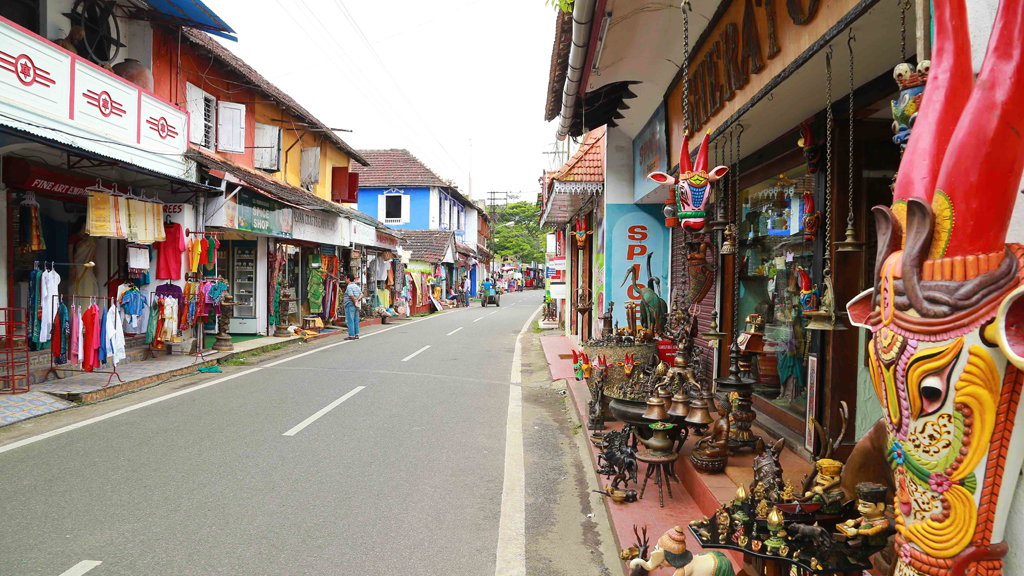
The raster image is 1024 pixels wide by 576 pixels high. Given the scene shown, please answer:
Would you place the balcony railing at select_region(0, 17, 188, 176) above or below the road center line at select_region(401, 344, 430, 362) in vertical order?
above

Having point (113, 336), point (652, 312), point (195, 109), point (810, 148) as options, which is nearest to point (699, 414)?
point (810, 148)

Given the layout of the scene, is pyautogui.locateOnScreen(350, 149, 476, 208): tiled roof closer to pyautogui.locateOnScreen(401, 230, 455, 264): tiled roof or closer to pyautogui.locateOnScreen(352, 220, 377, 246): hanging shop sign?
pyautogui.locateOnScreen(401, 230, 455, 264): tiled roof

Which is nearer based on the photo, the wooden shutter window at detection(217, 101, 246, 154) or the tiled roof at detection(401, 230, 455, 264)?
the wooden shutter window at detection(217, 101, 246, 154)

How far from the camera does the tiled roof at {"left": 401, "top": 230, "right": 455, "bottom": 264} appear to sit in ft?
110

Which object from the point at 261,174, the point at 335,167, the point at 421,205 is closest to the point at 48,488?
the point at 261,174

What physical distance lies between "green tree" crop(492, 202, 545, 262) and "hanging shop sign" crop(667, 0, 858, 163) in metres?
58.2

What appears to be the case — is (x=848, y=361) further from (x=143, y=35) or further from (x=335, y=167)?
(x=335, y=167)

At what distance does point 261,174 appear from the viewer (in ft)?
54.5

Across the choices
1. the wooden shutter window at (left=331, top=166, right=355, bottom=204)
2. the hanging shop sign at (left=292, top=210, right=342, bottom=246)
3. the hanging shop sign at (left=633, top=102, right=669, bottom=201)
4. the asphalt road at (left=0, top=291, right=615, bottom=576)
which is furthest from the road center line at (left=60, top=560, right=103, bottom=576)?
the wooden shutter window at (left=331, top=166, right=355, bottom=204)

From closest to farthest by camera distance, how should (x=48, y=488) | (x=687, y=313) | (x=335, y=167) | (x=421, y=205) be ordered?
(x=48, y=488) → (x=687, y=313) → (x=335, y=167) → (x=421, y=205)

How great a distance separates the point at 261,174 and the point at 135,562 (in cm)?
1446

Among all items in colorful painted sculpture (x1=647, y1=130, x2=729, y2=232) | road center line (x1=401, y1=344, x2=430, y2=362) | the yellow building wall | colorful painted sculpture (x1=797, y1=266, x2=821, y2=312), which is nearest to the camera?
colorful painted sculpture (x1=647, y1=130, x2=729, y2=232)

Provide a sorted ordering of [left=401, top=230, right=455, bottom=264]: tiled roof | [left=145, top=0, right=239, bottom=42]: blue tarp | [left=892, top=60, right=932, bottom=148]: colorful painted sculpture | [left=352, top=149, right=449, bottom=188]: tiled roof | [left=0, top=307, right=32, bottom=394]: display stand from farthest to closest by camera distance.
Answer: [left=352, top=149, right=449, bottom=188]: tiled roof < [left=401, top=230, right=455, bottom=264]: tiled roof < [left=145, top=0, right=239, bottom=42]: blue tarp < [left=0, top=307, right=32, bottom=394]: display stand < [left=892, top=60, right=932, bottom=148]: colorful painted sculpture

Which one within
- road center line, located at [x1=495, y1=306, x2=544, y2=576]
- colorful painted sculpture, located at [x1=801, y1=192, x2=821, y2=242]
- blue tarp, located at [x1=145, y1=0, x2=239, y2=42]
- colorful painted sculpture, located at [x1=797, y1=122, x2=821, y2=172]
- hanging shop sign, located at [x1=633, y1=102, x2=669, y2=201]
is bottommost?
road center line, located at [x1=495, y1=306, x2=544, y2=576]
